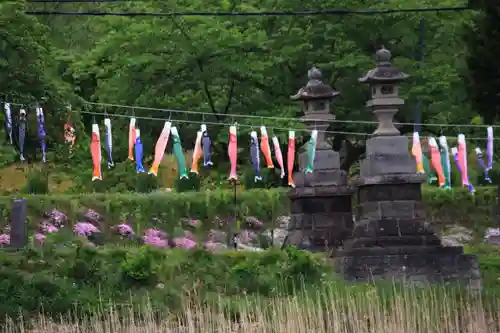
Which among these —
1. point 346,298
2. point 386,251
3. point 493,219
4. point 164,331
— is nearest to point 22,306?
point 164,331

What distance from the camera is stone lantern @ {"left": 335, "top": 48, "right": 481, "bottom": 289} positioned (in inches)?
865

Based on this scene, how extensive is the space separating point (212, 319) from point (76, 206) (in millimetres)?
11063

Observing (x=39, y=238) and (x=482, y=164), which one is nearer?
(x=39, y=238)

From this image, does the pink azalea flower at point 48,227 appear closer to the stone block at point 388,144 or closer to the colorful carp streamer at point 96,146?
the colorful carp streamer at point 96,146

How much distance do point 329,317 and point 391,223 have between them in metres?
6.36

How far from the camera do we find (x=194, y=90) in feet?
104

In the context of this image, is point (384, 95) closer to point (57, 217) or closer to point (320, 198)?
point (320, 198)

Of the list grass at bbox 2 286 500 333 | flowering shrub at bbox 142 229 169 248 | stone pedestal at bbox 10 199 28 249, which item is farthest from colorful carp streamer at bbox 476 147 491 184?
grass at bbox 2 286 500 333

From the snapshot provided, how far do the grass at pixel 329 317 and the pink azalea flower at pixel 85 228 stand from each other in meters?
8.79

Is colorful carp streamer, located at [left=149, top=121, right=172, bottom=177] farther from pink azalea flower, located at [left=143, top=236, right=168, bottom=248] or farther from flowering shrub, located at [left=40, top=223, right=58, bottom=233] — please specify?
flowering shrub, located at [left=40, top=223, right=58, bottom=233]

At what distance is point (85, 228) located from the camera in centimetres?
2641

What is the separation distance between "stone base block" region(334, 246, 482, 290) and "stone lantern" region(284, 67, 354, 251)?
7.18ft

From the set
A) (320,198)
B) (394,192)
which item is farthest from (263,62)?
(394,192)

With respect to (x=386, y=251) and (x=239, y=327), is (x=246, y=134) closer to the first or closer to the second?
(x=386, y=251)
